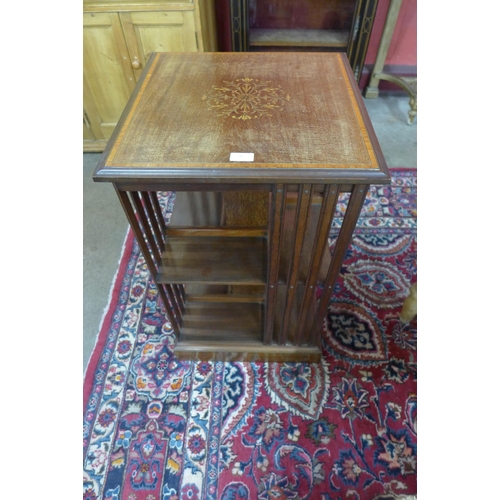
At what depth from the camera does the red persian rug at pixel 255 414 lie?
3.33 ft

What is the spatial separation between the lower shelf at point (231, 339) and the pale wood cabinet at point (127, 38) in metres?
1.20

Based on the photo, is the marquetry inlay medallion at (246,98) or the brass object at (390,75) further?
the brass object at (390,75)

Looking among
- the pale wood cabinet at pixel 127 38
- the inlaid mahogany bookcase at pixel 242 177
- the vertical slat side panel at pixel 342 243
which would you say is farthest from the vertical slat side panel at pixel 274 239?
the pale wood cabinet at pixel 127 38

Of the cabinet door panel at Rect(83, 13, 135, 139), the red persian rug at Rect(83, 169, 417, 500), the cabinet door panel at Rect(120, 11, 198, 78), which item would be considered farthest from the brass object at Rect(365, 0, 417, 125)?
the cabinet door panel at Rect(83, 13, 135, 139)

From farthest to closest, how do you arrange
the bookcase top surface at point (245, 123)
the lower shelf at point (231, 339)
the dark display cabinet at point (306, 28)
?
the dark display cabinet at point (306, 28)
the lower shelf at point (231, 339)
the bookcase top surface at point (245, 123)

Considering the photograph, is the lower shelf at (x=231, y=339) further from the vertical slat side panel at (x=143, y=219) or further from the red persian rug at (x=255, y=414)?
the vertical slat side panel at (x=143, y=219)

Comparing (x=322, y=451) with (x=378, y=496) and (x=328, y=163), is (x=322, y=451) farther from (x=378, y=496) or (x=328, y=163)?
(x=328, y=163)

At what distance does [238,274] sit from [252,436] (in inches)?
21.0

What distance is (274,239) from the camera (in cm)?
82

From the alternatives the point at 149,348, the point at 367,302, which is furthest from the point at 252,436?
the point at 367,302

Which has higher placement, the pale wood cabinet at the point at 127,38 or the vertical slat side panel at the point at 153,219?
the pale wood cabinet at the point at 127,38

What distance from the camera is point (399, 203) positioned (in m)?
1.74

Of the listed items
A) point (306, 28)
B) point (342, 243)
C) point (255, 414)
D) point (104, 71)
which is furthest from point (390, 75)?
point (255, 414)

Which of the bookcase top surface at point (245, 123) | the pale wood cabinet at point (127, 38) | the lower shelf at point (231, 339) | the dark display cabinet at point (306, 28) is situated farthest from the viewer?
the dark display cabinet at point (306, 28)
